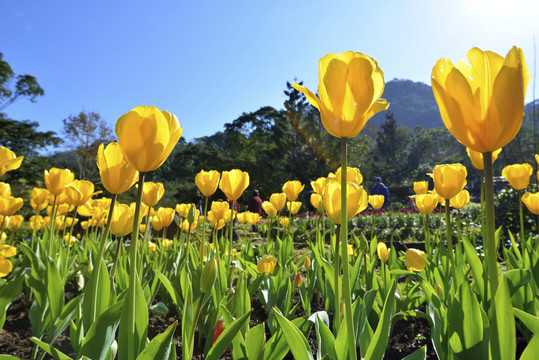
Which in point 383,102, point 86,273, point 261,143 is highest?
point 261,143

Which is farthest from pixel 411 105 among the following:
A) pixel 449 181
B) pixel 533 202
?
pixel 449 181

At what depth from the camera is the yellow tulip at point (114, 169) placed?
2.80 ft

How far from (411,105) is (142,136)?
166m

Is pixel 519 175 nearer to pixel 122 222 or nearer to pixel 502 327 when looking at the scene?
pixel 502 327

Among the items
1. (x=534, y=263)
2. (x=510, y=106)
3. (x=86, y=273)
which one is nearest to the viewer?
(x=510, y=106)

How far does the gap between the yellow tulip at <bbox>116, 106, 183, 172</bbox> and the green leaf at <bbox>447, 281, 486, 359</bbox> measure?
Result: 2.90 feet

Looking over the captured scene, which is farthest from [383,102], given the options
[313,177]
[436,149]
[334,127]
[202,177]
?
[436,149]

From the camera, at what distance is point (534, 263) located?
162cm

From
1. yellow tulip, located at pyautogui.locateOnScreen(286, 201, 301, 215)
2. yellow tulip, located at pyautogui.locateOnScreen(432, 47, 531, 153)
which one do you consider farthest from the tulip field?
yellow tulip, located at pyautogui.locateOnScreen(286, 201, 301, 215)

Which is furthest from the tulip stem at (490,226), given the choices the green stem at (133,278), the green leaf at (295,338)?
the green stem at (133,278)

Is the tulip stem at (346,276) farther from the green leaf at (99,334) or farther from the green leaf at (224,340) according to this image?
the green leaf at (99,334)

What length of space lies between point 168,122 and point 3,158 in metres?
0.88

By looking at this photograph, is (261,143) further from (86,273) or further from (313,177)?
(86,273)

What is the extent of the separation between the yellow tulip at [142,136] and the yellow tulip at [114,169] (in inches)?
6.5
